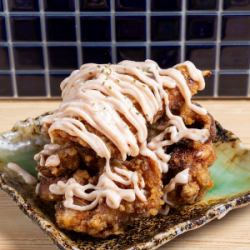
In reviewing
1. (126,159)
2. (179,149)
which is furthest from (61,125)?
(179,149)

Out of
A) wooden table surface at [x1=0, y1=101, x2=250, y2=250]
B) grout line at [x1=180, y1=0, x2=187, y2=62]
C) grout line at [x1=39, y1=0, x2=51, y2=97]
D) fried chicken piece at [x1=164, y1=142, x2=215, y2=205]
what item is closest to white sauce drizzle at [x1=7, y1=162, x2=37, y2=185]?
wooden table surface at [x1=0, y1=101, x2=250, y2=250]

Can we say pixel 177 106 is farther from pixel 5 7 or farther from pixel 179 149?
pixel 5 7

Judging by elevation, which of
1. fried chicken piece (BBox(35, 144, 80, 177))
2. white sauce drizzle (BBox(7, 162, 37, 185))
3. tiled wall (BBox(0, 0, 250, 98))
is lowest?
white sauce drizzle (BBox(7, 162, 37, 185))

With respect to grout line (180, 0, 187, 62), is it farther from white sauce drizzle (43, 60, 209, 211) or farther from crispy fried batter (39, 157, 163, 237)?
crispy fried batter (39, 157, 163, 237)

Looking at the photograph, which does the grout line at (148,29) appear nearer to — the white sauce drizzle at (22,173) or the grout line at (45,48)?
the grout line at (45,48)

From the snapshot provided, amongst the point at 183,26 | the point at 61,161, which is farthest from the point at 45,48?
the point at 61,161

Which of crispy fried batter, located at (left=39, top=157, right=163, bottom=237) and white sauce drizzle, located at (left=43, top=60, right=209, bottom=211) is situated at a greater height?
white sauce drizzle, located at (left=43, top=60, right=209, bottom=211)
